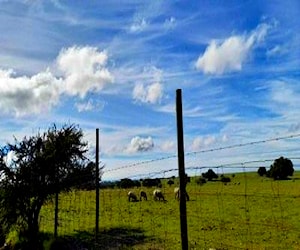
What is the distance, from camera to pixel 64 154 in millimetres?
34906

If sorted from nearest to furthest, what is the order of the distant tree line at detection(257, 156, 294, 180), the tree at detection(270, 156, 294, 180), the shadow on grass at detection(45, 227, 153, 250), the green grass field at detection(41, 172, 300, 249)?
the distant tree line at detection(257, 156, 294, 180), the tree at detection(270, 156, 294, 180), the shadow on grass at detection(45, 227, 153, 250), the green grass field at detection(41, 172, 300, 249)

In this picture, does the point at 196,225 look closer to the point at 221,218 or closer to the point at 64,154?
the point at 221,218

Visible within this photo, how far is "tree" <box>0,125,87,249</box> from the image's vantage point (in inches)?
1275

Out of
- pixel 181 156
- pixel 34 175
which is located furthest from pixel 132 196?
pixel 181 156

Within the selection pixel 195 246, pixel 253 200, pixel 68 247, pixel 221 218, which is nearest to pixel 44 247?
pixel 68 247

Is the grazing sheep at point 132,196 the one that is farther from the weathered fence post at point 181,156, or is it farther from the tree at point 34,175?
the weathered fence post at point 181,156

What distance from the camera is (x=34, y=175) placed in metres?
33.7

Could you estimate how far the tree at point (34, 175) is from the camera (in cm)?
3238

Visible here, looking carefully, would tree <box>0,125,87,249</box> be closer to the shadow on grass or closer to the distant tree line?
the shadow on grass

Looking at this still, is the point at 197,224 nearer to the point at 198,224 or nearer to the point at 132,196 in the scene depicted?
the point at 198,224

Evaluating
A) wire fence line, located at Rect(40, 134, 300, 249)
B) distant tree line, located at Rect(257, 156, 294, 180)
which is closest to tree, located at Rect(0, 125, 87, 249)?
wire fence line, located at Rect(40, 134, 300, 249)

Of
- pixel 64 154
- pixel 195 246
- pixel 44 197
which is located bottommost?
pixel 195 246

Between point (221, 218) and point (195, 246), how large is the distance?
11785 millimetres

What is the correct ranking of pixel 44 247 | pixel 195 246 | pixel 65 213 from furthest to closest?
pixel 65 213 < pixel 44 247 < pixel 195 246
